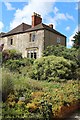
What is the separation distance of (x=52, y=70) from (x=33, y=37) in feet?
47.9

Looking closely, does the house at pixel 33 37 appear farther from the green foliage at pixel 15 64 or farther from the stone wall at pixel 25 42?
the green foliage at pixel 15 64

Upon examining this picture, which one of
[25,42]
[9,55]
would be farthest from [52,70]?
[25,42]

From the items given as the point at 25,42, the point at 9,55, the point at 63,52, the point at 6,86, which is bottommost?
the point at 6,86

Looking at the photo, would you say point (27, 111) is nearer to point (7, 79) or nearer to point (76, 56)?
point (7, 79)

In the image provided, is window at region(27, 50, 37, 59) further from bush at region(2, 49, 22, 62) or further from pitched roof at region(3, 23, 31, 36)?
bush at region(2, 49, 22, 62)

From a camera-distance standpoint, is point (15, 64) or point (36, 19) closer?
point (15, 64)

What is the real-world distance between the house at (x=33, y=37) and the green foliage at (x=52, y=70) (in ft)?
40.4

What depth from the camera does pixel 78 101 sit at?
962 centimetres

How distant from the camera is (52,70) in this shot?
1433 centimetres

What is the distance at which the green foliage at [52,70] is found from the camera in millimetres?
14102

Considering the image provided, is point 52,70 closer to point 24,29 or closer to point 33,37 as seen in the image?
point 33,37

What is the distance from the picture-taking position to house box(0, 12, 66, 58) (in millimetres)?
27500

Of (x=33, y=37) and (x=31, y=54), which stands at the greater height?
(x=33, y=37)

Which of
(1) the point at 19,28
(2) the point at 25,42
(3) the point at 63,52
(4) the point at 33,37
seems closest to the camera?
(3) the point at 63,52
